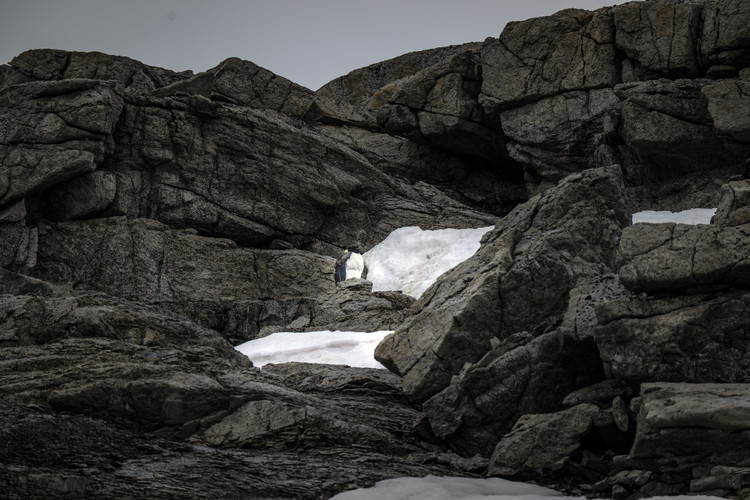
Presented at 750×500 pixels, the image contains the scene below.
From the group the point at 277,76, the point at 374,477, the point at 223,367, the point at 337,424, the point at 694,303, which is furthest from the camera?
the point at 277,76

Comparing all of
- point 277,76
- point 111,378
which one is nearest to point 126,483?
point 111,378

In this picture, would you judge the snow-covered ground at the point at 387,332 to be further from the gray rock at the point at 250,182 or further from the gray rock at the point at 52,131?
the gray rock at the point at 52,131

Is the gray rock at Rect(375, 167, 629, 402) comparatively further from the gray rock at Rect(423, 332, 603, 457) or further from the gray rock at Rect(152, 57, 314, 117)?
the gray rock at Rect(152, 57, 314, 117)

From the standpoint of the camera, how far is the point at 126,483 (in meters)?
11.6

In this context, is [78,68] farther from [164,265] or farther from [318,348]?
[318,348]

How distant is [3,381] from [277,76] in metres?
38.7

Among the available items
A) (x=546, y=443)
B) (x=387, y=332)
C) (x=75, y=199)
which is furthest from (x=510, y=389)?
(x=75, y=199)

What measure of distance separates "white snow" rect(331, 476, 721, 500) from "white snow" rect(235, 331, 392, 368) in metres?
9.66

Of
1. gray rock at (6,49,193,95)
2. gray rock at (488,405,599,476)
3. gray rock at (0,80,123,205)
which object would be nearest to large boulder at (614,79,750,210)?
gray rock at (0,80,123,205)

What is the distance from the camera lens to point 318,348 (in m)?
25.0

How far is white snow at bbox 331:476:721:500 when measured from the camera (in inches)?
465

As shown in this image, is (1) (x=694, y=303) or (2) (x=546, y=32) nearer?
(1) (x=694, y=303)

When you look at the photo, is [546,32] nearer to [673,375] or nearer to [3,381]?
[673,375]

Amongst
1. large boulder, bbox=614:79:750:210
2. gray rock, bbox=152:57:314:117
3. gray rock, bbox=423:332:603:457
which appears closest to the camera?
gray rock, bbox=423:332:603:457
